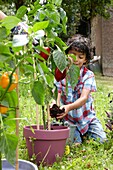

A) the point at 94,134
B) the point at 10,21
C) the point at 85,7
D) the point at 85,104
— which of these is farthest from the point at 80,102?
the point at 85,7

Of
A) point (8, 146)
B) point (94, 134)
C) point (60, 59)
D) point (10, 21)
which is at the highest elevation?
point (10, 21)

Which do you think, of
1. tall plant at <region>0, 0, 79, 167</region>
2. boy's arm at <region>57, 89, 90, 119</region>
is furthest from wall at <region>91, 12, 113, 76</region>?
tall plant at <region>0, 0, 79, 167</region>

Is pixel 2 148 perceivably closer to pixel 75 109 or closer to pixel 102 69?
pixel 75 109

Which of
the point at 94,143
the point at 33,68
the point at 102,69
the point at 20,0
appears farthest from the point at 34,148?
the point at 102,69

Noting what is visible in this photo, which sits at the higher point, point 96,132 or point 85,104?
point 85,104

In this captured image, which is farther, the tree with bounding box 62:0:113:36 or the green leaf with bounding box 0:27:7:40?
the tree with bounding box 62:0:113:36

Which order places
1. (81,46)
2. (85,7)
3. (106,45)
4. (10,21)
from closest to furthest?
(10,21)
(81,46)
(85,7)
(106,45)

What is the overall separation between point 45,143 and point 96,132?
806 mm

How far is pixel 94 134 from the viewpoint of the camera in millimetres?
2955

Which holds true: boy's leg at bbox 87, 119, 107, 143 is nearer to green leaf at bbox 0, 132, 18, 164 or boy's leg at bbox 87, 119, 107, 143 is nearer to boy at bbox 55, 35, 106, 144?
boy at bbox 55, 35, 106, 144

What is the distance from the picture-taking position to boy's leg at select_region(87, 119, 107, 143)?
2.91 m

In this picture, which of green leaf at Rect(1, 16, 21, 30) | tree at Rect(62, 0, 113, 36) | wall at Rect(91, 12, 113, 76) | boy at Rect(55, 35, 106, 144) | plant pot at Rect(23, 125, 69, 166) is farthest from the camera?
wall at Rect(91, 12, 113, 76)

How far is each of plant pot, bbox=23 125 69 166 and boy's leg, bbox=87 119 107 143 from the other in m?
0.65

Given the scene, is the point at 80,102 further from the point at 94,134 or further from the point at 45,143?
the point at 45,143
